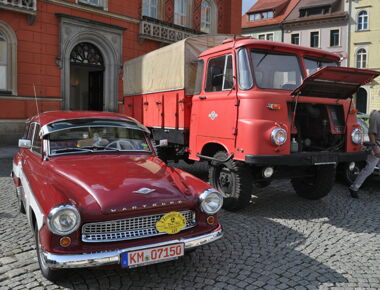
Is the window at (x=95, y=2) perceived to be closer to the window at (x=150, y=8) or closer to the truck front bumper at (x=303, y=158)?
the window at (x=150, y=8)

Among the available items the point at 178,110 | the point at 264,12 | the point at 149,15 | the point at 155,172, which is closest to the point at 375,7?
the point at 264,12

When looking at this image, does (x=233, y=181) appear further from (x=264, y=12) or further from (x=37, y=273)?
(x=264, y=12)

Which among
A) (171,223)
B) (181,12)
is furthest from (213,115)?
(181,12)

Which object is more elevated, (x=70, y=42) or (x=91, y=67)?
(x=70, y=42)

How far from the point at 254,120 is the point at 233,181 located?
3.22 feet

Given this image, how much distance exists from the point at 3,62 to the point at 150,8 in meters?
8.19

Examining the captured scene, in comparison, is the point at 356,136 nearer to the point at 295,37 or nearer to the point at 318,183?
the point at 318,183

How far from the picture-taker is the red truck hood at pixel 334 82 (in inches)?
205

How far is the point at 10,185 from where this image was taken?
7.48m

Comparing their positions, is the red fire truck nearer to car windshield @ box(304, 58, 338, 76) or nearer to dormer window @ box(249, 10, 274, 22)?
car windshield @ box(304, 58, 338, 76)

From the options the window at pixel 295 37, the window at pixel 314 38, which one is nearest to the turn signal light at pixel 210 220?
the window at pixel 314 38

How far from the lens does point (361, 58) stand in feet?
118

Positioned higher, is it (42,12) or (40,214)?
(42,12)

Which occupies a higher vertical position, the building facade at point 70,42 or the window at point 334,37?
the window at point 334,37
